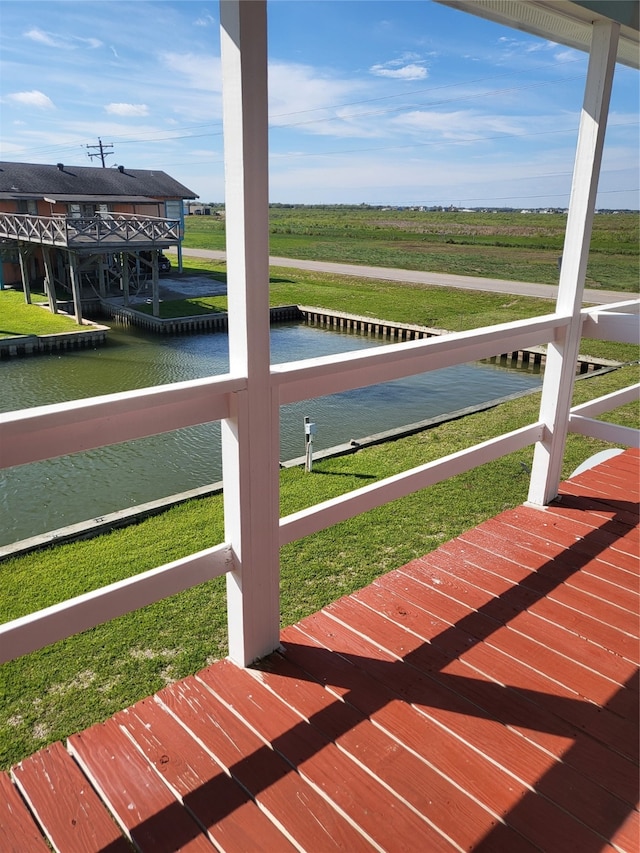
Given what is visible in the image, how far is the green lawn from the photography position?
13281mm

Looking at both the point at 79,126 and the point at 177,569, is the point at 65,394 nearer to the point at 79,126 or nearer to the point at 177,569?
the point at 79,126

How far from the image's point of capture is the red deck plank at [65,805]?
1.01 meters

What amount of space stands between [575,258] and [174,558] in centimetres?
251

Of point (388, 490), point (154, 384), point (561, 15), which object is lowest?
point (154, 384)

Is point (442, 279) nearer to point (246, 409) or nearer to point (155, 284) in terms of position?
point (155, 284)

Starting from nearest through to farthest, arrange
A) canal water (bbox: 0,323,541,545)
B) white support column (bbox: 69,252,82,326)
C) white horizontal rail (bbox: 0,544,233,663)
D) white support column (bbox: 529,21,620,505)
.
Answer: white horizontal rail (bbox: 0,544,233,663) → white support column (bbox: 529,21,620,505) → canal water (bbox: 0,323,541,545) → white support column (bbox: 69,252,82,326)

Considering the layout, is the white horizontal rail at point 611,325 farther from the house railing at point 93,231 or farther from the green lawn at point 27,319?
the house railing at point 93,231

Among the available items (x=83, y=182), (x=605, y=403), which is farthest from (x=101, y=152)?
(x=83, y=182)

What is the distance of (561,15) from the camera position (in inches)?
70.7

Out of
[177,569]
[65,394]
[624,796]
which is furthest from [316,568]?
[65,394]

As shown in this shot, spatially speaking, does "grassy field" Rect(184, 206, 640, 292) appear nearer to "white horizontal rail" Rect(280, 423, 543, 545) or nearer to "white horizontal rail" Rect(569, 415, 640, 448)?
"white horizontal rail" Rect(569, 415, 640, 448)

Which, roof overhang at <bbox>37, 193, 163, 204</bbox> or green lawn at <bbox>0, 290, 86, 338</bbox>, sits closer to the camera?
green lawn at <bbox>0, 290, 86, 338</bbox>

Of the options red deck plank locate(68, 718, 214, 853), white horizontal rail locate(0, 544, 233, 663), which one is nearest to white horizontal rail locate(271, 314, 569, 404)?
white horizontal rail locate(0, 544, 233, 663)

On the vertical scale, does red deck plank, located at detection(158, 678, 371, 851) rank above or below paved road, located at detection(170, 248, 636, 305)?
above
